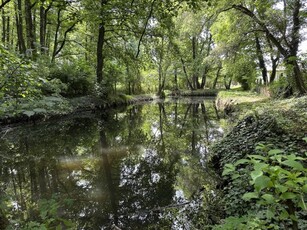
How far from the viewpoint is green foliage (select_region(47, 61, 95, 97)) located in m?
11.7

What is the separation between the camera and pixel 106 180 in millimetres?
4016

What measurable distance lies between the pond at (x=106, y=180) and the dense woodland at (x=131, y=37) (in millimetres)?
1399

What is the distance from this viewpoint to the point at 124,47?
15414mm

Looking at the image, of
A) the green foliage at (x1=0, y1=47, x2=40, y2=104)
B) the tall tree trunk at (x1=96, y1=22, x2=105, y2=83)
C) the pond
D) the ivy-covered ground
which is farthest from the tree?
the tall tree trunk at (x1=96, y1=22, x2=105, y2=83)

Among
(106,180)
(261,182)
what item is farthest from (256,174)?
(106,180)

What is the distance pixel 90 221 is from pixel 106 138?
4.46 m

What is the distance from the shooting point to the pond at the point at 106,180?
9.27ft

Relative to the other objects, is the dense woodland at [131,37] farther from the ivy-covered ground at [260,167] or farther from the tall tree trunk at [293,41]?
the ivy-covered ground at [260,167]

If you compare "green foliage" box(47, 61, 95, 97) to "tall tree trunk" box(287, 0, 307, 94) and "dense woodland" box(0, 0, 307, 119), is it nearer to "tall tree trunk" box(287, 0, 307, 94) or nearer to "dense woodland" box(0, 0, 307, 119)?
"dense woodland" box(0, 0, 307, 119)

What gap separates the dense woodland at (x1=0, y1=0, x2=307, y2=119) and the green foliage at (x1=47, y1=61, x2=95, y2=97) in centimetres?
5

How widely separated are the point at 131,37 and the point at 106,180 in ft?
41.7

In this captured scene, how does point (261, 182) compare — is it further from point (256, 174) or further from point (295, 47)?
point (295, 47)

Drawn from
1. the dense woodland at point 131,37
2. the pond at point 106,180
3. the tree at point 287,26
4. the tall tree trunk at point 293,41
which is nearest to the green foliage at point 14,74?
the dense woodland at point 131,37

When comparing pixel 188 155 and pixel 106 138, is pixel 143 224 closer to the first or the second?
pixel 188 155
